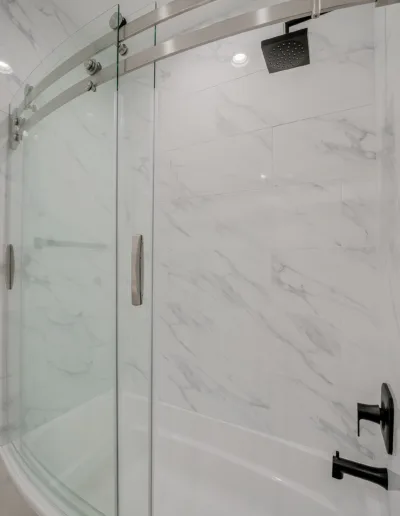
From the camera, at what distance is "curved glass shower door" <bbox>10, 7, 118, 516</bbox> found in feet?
3.24

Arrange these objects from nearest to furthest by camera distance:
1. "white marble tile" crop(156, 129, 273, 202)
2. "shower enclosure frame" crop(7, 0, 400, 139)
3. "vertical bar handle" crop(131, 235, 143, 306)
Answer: "shower enclosure frame" crop(7, 0, 400, 139)
"vertical bar handle" crop(131, 235, 143, 306)
"white marble tile" crop(156, 129, 273, 202)

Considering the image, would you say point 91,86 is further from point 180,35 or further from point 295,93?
point 295,93

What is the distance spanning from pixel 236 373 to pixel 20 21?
5.86ft

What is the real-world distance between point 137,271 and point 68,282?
58 centimetres

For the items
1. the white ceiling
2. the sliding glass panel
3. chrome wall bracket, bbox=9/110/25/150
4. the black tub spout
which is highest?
the white ceiling

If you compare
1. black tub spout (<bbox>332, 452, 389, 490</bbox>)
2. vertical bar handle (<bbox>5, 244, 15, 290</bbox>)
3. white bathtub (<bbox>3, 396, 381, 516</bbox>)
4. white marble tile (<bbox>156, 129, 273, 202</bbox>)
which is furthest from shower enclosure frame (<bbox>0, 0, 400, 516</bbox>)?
black tub spout (<bbox>332, 452, 389, 490</bbox>)

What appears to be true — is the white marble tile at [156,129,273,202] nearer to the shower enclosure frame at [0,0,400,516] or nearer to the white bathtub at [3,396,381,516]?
the shower enclosure frame at [0,0,400,516]

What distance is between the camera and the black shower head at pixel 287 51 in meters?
0.94

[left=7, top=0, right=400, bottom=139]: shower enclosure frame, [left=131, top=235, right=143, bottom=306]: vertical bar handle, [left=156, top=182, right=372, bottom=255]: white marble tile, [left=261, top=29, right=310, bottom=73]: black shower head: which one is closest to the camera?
[left=7, top=0, right=400, bottom=139]: shower enclosure frame

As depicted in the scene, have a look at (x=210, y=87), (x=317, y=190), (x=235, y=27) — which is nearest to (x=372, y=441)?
(x=317, y=190)

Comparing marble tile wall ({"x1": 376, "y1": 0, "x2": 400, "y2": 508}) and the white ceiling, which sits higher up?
the white ceiling

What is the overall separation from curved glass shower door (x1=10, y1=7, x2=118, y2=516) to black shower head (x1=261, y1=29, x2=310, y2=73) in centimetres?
53

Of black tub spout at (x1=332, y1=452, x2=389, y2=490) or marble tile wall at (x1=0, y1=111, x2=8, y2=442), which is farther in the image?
marble tile wall at (x1=0, y1=111, x2=8, y2=442)

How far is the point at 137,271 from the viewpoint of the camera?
823mm
